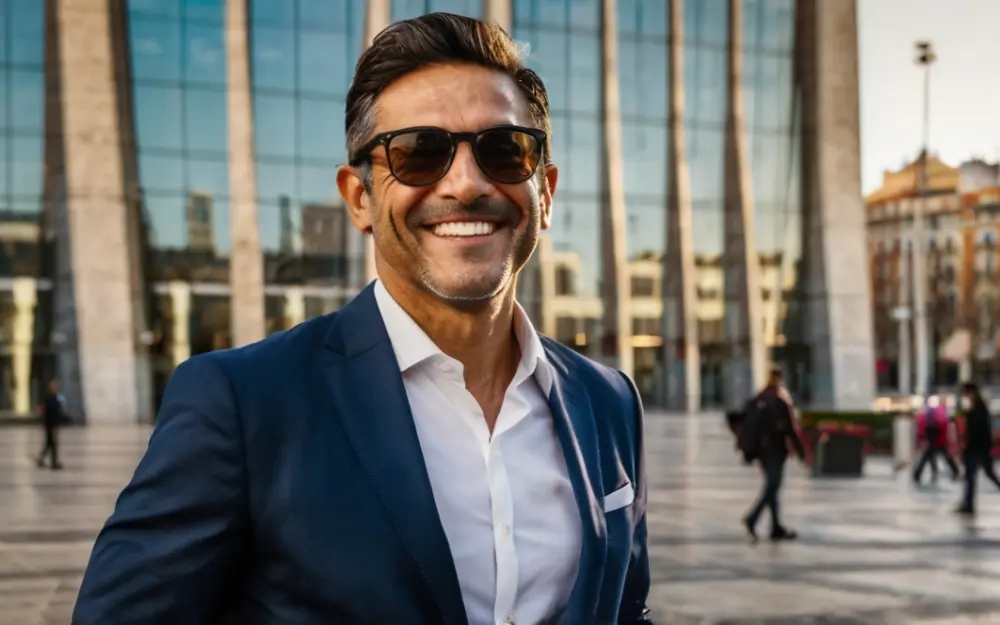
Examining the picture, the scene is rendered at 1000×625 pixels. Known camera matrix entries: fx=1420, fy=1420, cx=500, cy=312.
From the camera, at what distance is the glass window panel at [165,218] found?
143ft

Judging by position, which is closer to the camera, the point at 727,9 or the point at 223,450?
the point at 223,450

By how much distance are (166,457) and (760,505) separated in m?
13.7

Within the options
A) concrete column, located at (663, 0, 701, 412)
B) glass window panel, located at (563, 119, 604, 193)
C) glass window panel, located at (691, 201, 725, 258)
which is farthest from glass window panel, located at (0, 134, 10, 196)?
glass window panel, located at (691, 201, 725, 258)

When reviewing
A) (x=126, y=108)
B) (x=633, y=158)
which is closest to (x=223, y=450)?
(x=126, y=108)

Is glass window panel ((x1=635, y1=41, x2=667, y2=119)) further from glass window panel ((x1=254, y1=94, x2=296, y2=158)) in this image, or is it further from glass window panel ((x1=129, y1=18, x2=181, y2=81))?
glass window panel ((x1=129, y1=18, x2=181, y2=81))

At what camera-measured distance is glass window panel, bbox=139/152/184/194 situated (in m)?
43.7

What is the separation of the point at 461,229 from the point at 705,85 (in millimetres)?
50225

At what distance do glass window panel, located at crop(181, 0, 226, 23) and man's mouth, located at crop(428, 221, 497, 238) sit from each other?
43.8 m

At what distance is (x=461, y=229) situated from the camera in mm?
2309

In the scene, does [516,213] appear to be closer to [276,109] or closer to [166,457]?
[166,457]

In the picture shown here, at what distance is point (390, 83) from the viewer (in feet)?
7.69

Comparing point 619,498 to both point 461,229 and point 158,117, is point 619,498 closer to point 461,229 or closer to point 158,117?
point 461,229

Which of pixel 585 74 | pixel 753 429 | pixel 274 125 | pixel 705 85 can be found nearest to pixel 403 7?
pixel 274 125

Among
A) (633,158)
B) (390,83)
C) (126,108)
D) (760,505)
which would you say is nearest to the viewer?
(390,83)
